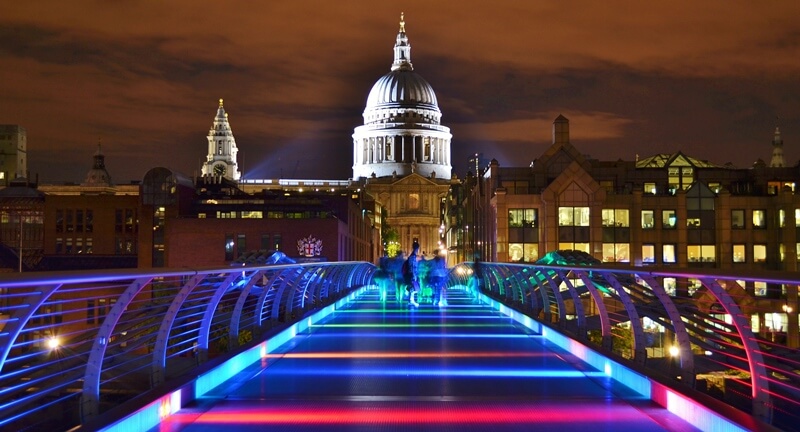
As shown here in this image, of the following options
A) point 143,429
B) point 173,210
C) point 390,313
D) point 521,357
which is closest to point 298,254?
A: point 173,210

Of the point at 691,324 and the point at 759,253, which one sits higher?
the point at 759,253

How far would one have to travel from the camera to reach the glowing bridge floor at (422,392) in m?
8.87

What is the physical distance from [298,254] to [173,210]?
16.8 meters

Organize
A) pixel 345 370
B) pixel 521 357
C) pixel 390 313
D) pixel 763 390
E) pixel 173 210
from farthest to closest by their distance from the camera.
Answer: pixel 173 210, pixel 390 313, pixel 521 357, pixel 345 370, pixel 763 390

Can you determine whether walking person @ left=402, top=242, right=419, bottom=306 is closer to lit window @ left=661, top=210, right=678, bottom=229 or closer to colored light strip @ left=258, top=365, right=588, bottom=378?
colored light strip @ left=258, top=365, right=588, bottom=378

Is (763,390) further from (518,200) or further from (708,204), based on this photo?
(708,204)

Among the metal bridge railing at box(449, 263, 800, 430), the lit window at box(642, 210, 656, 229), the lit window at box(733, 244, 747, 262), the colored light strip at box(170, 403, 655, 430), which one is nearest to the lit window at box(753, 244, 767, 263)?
the lit window at box(733, 244, 747, 262)

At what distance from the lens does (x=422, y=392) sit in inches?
421

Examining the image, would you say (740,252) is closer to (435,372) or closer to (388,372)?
(435,372)

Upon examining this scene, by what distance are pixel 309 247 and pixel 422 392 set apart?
7182 centimetres

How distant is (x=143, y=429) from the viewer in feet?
27.5

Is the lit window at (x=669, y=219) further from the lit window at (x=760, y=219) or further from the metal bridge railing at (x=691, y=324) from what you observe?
the metal bridge railing at (x=691, y=324)

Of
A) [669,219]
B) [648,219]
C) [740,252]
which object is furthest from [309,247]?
[740,252]

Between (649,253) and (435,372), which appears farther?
(649,253)
